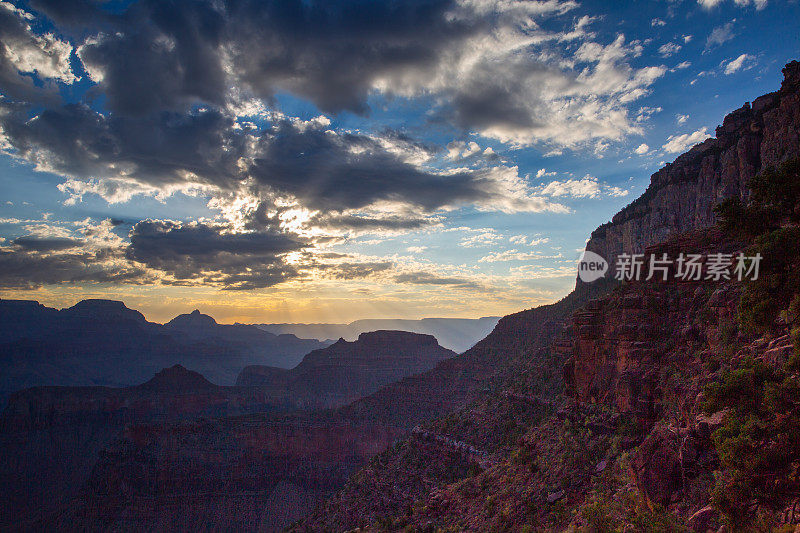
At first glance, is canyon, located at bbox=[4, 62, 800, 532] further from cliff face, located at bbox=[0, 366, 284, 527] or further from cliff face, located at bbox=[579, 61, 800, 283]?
cliff face, located at bbox=[0, 366, 284, 527]

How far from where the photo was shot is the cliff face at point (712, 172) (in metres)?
35.7

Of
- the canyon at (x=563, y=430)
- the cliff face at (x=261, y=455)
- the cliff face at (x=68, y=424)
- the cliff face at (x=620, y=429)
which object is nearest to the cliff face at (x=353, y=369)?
the cliff face at (x=68, y=424)

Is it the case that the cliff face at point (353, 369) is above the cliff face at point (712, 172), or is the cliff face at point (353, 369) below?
below

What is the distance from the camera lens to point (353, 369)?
472ft

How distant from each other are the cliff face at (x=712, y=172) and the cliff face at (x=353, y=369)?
8155 centimetres

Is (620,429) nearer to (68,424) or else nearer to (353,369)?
(68,424)

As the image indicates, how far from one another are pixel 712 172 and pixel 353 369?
11827 centimetres

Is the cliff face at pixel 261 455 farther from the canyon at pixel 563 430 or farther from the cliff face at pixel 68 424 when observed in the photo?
the cliff face at pixel 68 424

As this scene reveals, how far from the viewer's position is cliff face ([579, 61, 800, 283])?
35.7m

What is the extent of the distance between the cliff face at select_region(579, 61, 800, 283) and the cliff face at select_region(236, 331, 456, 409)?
8155 cm

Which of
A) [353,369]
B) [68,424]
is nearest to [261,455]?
[68,424]

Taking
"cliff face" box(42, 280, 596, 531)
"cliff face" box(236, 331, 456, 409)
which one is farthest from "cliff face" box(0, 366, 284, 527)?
"cliff face" box(236, 331, 456, 409)

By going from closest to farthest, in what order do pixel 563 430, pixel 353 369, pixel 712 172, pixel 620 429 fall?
pixel 620 429 → pixel 563 430 → pixel 712 172 → pixel 353 369

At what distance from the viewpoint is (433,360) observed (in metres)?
145
